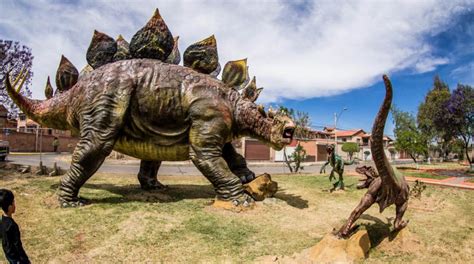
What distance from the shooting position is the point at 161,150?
6.43 metres

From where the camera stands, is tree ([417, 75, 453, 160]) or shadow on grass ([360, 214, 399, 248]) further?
tree ([417, 75, 453, 160])

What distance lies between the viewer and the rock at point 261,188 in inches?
263

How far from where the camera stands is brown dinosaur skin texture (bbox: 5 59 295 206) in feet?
19.6

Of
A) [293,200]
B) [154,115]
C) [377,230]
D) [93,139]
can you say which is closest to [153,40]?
[154,115]

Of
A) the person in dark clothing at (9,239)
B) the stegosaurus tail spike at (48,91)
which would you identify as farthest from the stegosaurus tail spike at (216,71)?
the person in dark clothing at (9,239)

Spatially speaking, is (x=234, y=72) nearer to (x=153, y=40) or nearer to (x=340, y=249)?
(x=153, y=40)

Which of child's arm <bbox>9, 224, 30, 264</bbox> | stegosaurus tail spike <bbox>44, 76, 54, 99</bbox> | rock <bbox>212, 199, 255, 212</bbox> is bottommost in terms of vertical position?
rock <bbox>212, 199, 255, 212</bbox>

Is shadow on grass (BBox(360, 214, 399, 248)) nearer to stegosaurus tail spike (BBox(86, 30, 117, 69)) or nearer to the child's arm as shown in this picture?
the child's arm

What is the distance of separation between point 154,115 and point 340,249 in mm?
3903

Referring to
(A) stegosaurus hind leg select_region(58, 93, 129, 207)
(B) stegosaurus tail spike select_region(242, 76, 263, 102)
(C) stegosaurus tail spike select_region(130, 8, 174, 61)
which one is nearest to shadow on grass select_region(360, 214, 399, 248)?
(B) stegosaurus tail spike select_region(242, 76, 263, 102)

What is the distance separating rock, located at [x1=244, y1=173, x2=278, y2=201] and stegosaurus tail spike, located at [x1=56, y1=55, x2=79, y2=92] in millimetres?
4315

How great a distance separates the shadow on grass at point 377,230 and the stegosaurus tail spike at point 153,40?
510 cm

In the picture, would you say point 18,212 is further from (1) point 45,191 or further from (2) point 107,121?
(2) point 107,121

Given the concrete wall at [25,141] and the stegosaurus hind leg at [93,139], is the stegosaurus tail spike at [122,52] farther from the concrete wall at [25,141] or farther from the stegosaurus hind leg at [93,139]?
the concrete wall at [25,141]
